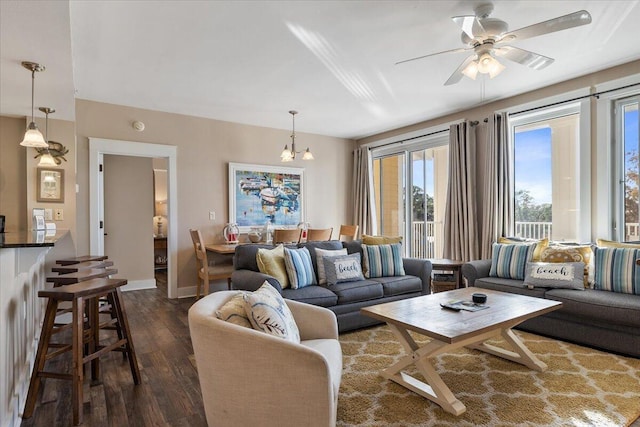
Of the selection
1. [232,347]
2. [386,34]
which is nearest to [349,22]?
[386,34]

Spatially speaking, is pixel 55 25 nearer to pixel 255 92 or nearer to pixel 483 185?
pixel 255 92

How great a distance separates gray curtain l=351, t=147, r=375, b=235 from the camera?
259 inches

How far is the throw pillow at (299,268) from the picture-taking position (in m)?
3.42

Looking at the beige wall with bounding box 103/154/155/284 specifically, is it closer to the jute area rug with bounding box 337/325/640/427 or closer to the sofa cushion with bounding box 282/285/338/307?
the sofa cushion with bounding box 282/285/338/307

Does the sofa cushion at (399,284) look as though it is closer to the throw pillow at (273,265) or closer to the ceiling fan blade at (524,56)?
the throw pillow at (273,265)

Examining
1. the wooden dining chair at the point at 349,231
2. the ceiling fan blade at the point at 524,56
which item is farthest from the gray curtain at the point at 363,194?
the ceiling fan blade at the point at 524,56

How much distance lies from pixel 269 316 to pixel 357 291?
1876mm

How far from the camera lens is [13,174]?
3902mm

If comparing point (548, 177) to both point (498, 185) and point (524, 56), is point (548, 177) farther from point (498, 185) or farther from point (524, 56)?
point (524, 56)

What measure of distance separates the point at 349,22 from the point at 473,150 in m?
2.95

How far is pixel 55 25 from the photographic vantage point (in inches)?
81.0

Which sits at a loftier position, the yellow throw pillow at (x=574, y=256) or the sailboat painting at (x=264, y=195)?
the sailboat painting at (x=264, y=195)

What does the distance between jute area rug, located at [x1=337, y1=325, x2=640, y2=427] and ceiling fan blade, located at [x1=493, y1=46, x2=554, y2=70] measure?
2296 millimetres

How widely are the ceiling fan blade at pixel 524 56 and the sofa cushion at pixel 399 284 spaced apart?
7.45ft
